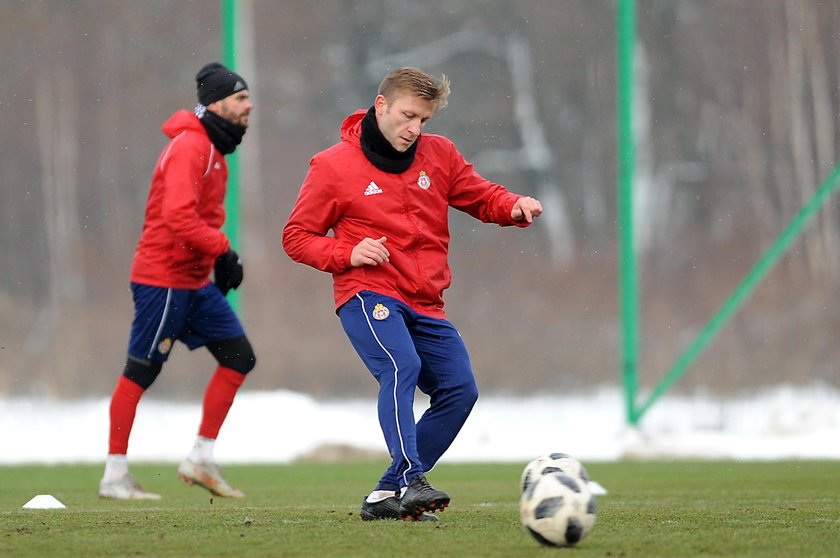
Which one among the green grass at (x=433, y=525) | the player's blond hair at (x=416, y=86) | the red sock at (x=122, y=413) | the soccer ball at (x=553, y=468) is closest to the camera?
the green grass at (x=433, y=525)

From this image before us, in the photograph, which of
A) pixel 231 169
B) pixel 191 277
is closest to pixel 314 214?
pixel 191 277

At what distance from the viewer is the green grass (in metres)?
3.72

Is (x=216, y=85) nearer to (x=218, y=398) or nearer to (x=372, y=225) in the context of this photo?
(x=218, y=398)

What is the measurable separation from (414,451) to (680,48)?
6.43 metres

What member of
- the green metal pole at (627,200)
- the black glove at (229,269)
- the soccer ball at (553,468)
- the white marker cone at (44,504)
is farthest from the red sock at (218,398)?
the green metal pole at (627,200)

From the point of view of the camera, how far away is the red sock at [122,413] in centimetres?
614

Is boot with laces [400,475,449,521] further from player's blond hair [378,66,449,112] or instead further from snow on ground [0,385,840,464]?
snow on ground [0,385,840,464]

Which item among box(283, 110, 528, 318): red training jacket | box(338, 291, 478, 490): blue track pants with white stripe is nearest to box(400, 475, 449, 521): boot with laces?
box(338, 291, 478, 490): blue track pants with white stripe

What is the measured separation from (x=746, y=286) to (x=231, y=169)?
13.0 feet

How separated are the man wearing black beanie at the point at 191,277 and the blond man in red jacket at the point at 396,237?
1330mm

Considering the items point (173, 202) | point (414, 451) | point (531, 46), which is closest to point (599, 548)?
point (414, 451)

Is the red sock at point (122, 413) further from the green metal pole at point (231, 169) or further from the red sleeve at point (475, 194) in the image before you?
the green metal pole at point (231, 169)

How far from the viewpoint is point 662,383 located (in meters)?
9.95

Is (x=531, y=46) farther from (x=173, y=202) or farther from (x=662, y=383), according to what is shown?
(x=173, y=202)
